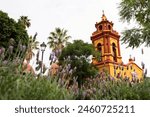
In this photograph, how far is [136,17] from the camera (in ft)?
64.4

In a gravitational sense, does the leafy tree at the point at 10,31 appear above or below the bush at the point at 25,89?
above

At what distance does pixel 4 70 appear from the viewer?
4703mm

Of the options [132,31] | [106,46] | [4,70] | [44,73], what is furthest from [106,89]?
[106,46]

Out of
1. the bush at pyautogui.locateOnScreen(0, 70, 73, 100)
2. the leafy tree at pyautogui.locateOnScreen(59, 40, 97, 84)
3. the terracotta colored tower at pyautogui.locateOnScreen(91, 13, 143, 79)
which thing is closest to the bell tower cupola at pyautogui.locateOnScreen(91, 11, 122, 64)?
the terracotta colored tower at pyautogui.locateOnScreen(91, 13, 143, 79)

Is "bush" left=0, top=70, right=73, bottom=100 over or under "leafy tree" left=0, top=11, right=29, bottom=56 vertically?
under

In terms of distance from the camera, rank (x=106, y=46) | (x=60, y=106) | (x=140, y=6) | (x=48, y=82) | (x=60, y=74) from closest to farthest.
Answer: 1. (x=60, y=106)
2. (x=48, y=82)
3. (x=60, y=74)
4. (x=140, y=6)
5. (x=106, y=46)

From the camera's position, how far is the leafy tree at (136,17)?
18.8m

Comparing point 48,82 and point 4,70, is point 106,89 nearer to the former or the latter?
point 48,82

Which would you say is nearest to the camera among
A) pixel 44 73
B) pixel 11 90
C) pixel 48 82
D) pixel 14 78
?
pixel 11 90

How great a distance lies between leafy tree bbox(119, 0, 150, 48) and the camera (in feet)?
61.8

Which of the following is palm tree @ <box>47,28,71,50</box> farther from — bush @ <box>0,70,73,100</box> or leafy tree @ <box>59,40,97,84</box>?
bush @ <box>0,70,73,100</box>

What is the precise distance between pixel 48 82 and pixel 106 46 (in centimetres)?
3947

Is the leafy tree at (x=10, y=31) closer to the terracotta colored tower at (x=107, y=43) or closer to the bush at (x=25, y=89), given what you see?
the bush at (x=25, y=89)

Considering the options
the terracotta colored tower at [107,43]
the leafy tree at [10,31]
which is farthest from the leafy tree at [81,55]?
the leafy tree at [10,31]
